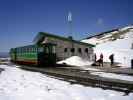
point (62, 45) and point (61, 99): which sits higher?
point (62, 45)

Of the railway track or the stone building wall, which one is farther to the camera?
the stone building wall

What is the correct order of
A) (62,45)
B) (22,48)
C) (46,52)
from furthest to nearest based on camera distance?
(62,45)
(22,48)
(46,52)

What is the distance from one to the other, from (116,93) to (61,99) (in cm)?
244

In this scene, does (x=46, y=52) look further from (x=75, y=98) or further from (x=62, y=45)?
(x=75, y=98)

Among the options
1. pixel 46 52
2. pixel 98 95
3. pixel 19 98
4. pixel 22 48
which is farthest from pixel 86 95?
pixel 22 48

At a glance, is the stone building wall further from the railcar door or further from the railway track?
the railway track

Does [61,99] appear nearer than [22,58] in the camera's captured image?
Yes

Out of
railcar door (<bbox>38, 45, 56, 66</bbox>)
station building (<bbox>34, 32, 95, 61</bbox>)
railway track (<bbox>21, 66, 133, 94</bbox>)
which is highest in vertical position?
station building (<bbox>34, 32, 95, 61</bbox>)

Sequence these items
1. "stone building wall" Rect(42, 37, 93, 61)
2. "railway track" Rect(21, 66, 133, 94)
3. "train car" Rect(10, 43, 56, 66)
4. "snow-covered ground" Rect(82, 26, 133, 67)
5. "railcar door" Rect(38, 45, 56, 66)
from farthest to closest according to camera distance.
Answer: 1. "stone building wall" Rect(42, 37, 93, 61)
2. "snow-covered ground" Rect(82, 26, 133, 67)
3. "railcar door" Rect(38, 45, 56, 66)
4. "train car" Rect(10, 43, 56, 66)
5. "railway track" Rect(21, 66, 133, 94)

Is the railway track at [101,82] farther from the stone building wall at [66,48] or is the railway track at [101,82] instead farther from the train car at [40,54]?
the stone building wall at [66,48]

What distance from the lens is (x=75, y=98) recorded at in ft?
27.8

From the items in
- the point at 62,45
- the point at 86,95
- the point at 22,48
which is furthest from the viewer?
the point at 62,45

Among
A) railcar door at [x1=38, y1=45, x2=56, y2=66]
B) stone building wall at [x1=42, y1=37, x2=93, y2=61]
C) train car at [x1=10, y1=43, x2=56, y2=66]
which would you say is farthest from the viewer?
stone building wall at [x1=42, y1=37, x2=93, y2=61]

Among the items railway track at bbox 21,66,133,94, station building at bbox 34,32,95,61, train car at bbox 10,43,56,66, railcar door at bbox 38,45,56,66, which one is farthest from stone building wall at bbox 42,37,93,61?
railway track at bbox 21,66,133,94
